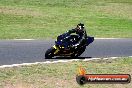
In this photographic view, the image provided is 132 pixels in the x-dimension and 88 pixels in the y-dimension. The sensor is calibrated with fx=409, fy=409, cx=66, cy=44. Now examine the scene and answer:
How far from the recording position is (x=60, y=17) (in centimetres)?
3694

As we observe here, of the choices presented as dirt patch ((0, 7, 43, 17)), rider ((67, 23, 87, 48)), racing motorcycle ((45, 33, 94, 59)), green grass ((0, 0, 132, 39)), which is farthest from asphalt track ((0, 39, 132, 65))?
dirt patch ((0, 7, 43, 17))

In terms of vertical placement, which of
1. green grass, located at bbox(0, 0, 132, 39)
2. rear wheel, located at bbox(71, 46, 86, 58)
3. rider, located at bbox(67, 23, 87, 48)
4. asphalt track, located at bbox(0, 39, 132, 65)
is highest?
rider, located at bbox(67, 23, 87, 48)

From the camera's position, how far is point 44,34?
1077 inches

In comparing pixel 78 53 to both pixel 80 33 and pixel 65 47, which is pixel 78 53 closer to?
pixel 65 47

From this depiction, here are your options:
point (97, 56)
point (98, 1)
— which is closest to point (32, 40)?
point (97, 56)

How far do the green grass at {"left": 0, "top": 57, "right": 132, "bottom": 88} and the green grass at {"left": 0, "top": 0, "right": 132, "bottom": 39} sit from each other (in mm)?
9264

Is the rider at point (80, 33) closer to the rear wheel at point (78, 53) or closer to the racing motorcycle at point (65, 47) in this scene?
the racing motorcycle at point (65, 47)

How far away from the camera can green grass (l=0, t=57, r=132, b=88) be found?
511 inches

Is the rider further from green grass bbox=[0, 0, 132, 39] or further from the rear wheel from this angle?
green grass bbox=[0, 0, 132, 39]

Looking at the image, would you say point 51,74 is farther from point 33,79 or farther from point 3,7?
point 3,7

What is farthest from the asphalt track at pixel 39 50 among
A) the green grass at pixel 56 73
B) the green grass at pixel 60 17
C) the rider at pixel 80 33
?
the green grass at pixel 60 17

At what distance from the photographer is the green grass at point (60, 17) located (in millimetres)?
28956

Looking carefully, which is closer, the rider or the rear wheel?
the rider

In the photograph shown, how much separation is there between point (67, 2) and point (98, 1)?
15.3ft
